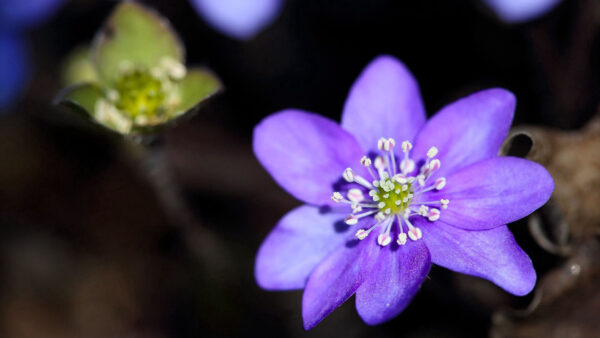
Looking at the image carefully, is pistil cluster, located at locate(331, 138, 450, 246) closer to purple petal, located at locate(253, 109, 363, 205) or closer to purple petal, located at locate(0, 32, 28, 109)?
purple petal, located at locate(253, 109, 363, 205)

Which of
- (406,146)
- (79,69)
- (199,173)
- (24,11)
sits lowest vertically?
(199,173)

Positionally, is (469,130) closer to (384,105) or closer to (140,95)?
(384,105)

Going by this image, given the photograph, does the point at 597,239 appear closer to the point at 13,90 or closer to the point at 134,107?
the point at 134,107

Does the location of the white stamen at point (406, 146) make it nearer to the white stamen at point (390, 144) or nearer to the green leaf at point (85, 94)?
the white stamen at point (390, 144)

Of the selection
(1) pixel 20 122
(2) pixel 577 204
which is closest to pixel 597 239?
(2) pixel 577 204

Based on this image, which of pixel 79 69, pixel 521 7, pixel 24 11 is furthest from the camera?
pixel 24 11

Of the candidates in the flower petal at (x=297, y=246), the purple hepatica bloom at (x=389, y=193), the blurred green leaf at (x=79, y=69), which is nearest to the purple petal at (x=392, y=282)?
the purple hepatica bloom at (x=389, y=193)

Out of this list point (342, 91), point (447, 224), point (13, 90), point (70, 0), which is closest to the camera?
point (447, 224)

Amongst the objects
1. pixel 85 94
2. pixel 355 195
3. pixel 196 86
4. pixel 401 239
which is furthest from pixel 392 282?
pixel 85 94
